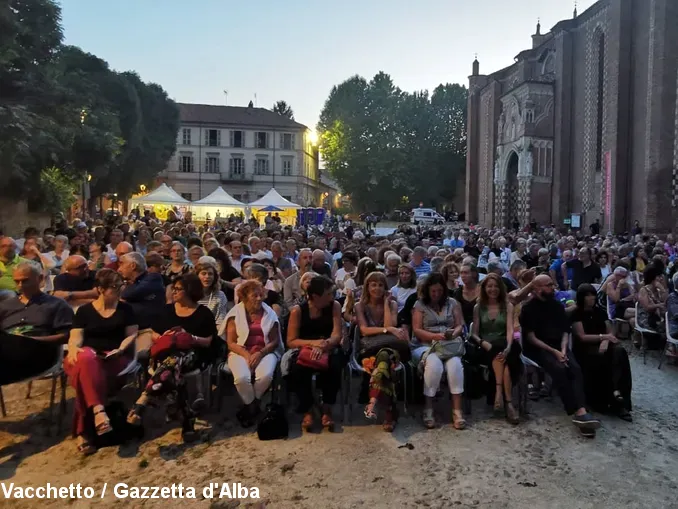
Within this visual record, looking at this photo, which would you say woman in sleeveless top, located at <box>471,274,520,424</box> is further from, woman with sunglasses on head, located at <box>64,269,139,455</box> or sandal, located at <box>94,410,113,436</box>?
sandal, located at <box>94,410,113,436</box>

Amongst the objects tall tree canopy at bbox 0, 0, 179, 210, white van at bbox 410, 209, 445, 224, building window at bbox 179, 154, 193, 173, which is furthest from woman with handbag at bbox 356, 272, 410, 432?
building window at bbox 179, 154, 193, 173

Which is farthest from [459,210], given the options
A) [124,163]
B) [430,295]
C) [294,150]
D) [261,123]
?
[430,295]

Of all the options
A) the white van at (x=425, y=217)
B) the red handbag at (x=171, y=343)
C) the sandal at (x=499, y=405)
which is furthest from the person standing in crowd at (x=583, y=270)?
the white van at (x=425, y=217)

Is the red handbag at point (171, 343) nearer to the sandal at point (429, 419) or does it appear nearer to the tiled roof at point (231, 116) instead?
the sandal at point (429, 419)

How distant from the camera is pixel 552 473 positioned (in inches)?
172

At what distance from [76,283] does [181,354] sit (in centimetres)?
211

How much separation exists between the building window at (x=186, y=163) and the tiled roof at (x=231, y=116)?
3798mm

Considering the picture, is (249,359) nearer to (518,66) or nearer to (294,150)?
(518,66)

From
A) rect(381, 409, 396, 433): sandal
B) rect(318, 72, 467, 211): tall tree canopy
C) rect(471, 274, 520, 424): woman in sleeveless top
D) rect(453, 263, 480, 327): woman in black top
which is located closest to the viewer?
rect(381, 409, 396, 433): sandal

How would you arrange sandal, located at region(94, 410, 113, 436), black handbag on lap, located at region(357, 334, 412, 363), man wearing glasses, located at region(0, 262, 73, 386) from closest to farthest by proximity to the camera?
1. sandal, located at region(94, 410, 113, 436)
2. man wearing glasses, located at region(0, 262, 73, 386)
3. black handbag on lap, located at region(357, 334, 412, 363)

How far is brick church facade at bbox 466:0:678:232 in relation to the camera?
22938mm

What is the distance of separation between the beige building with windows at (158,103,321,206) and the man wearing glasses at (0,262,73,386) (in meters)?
58.7

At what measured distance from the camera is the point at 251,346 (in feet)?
17.8

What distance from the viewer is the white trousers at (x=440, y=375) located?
17.6ft
